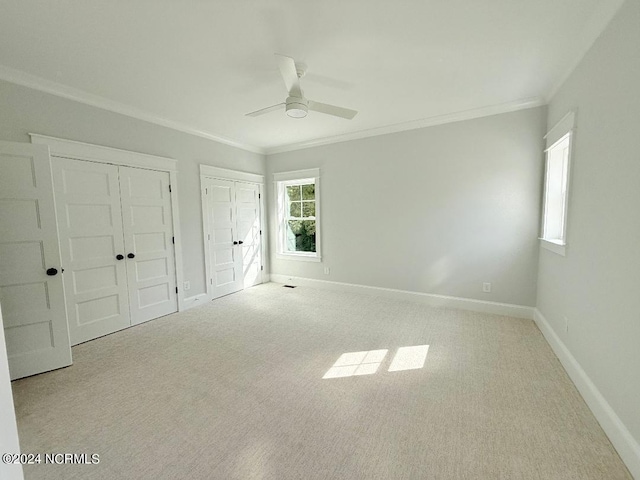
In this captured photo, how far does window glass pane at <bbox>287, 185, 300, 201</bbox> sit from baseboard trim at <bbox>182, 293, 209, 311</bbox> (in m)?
2.40

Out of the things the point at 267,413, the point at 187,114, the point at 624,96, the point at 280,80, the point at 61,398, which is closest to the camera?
the point at 624,96

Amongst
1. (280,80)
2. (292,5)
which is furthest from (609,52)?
(280,80)

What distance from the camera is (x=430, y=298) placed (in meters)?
4.03

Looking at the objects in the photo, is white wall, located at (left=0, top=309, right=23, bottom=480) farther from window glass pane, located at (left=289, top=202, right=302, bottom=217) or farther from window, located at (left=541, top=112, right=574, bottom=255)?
window glass pane, located at (left=289, top=202, right=302, bottom=217)

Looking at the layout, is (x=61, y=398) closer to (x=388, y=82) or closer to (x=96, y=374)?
(x=96, y=374)

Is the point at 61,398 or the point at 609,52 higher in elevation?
the point at 609,52

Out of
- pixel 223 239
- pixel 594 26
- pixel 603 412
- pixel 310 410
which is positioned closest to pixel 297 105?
pixel 594 26

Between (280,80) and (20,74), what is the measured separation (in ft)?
7.69

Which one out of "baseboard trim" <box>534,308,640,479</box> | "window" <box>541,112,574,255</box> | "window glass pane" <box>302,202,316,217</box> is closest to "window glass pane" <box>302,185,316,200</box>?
"window glass pane" <box>302,202,316,217</box>

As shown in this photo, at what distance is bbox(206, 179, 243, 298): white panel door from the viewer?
4414 mm

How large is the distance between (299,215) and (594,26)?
4246 mm

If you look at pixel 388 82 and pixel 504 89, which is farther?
pixel 504 89

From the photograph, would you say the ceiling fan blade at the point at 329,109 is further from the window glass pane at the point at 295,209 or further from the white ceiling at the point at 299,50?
the window glass pane at the point at 295,209

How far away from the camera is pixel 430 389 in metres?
2.10
